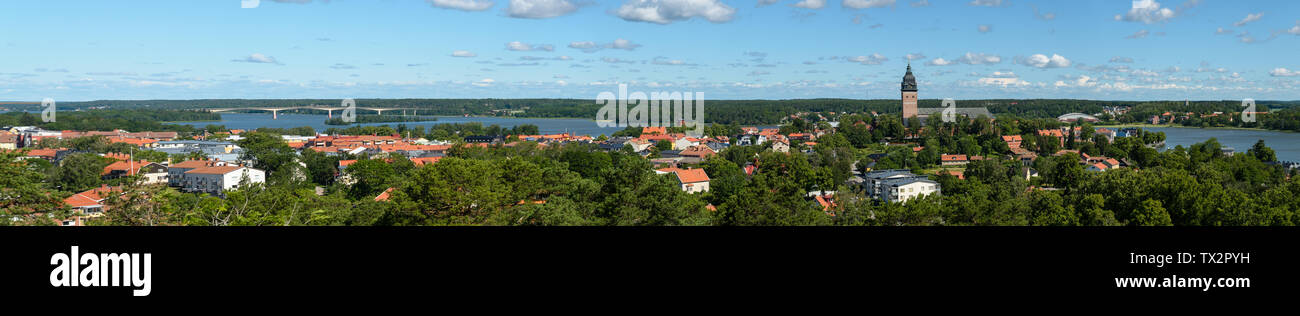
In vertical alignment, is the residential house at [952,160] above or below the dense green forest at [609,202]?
below

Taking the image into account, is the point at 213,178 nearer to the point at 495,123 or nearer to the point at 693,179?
the point at 693,179

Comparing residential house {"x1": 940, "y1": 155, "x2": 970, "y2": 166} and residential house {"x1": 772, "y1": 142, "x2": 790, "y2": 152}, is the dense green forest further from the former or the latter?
residential house {"x1": 772, "y1": 142, "x2": 790, "y2": 152}

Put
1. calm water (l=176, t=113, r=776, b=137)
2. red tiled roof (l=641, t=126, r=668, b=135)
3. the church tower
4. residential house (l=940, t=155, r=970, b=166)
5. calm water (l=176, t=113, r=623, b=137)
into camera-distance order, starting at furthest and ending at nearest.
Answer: calm water (l=176, t=113, r=623, b=137)
calm water (l=176, t=113, r=776, b=137)
the church tower
red tiled roof (l=641, t=126, r=668, b=135)
residential house (l=940, t=155, r=970, b=166)

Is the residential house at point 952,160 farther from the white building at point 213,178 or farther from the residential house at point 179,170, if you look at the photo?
the residential house at point 179,170

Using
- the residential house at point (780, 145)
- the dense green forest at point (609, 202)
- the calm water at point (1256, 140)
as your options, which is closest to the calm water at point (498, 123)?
the residential house at point (780, 145)

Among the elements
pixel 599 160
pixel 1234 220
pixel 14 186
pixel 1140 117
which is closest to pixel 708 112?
pixel 1140 117

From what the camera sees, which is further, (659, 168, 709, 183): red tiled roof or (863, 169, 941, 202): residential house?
(659, 168, 709, 183): red tiled roof

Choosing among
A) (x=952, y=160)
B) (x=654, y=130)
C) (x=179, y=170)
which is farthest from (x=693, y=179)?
(x=654, y=130)

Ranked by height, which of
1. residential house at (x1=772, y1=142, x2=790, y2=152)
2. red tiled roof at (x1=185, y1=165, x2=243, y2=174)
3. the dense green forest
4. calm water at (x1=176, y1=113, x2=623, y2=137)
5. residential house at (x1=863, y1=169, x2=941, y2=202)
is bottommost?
residential house at (x1=863, y1=169, x2=941, y2=202)

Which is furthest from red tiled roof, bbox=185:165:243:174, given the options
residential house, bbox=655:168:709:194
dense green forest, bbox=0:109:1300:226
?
residential house, bbox=655:168:709:194
